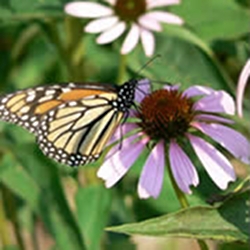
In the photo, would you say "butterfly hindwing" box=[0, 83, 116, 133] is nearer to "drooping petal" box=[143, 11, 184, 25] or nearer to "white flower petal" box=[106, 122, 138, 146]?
"white flower petal" box=[106, 122, 138, 146]

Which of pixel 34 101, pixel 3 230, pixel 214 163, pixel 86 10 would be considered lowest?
pixel 3 230

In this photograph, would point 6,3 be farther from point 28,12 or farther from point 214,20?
point 214,20

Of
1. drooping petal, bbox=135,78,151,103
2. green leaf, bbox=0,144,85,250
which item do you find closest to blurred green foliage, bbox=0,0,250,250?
green leaf, bbox=0,144,85,250

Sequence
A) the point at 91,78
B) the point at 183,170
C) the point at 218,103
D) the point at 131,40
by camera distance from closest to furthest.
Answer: the point at 183,170 < the point at 218,103 < the point at 131,40 < the point at 91,78

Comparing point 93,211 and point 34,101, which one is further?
point 93,211

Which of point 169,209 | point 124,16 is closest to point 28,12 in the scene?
point 124,16

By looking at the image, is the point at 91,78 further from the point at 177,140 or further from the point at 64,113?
the point at 177,140

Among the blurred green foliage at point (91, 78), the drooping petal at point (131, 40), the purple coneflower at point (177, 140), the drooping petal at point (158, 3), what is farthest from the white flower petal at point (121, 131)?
the drooping petal at point (158, 3)

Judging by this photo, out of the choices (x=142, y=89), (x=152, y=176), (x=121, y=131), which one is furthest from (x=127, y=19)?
(x=152, y=176)
